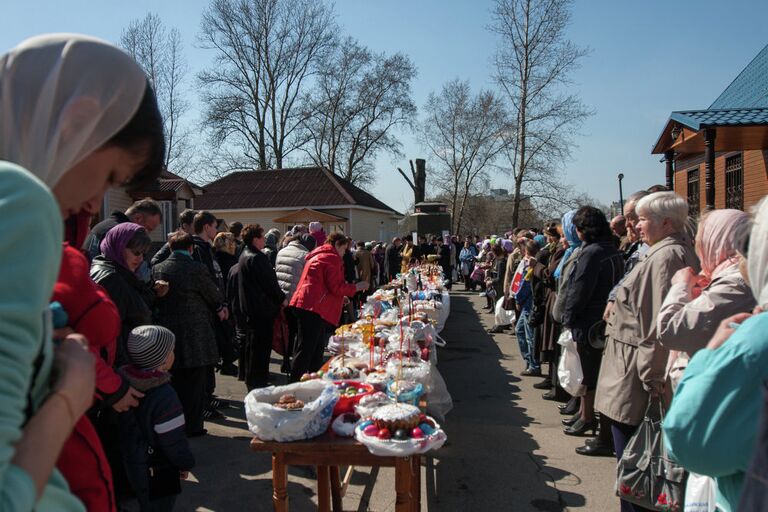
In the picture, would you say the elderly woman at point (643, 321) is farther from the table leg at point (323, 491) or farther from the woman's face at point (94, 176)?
the woman's face at point (94, 176)

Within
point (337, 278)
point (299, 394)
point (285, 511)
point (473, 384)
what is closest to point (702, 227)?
point (299, 394)

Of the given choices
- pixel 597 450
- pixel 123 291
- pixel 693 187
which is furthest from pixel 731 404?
pixel 693 187

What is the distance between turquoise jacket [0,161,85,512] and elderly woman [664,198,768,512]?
1.38 m

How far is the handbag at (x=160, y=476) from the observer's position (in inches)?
119

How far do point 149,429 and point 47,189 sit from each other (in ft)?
8.26

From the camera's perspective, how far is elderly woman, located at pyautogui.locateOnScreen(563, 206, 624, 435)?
15.2ft

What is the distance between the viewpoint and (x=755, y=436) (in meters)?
1.26

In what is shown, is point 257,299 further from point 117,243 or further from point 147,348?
point 147,348

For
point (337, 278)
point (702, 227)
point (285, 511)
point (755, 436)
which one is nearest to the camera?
point (755, 436)

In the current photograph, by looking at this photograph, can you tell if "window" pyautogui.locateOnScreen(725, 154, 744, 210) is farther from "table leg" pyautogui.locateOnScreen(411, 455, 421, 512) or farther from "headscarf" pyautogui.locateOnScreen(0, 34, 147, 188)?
"headscarf" pyautogui.locateOnScreen(0, 34, 147, 188)

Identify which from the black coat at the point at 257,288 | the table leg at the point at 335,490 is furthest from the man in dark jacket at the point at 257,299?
the table leg at the point at 335,490

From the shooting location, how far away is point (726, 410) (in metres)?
1.29

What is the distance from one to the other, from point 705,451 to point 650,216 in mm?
2312

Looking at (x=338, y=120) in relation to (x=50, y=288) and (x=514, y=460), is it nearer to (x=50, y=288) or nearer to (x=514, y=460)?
(x=514, y=460)
